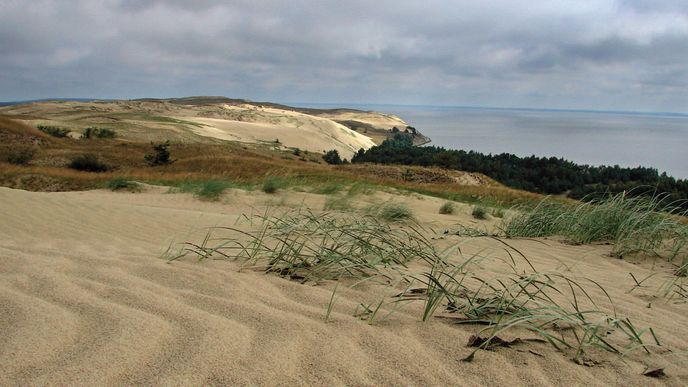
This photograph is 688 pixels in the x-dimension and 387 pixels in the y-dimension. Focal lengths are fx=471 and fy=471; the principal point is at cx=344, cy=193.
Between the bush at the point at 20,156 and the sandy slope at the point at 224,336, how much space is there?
20683mm

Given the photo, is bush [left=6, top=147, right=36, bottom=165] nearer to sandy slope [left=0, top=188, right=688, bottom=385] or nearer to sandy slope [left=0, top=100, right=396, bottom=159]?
sandy slope [left=0, top=100, right=396, bottom=159]

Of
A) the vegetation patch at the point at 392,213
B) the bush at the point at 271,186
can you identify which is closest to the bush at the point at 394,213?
the vegetation patch at the point at 392,213

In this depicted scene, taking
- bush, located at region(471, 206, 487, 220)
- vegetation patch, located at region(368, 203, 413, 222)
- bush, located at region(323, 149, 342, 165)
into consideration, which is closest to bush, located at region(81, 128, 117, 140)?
bush, located at region(323, 149, 342, 165)

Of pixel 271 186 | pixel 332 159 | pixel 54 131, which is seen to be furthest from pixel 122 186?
pixel 332 159

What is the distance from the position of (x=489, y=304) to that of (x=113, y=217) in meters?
6.47

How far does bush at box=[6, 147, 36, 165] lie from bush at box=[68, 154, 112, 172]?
79.1 inches

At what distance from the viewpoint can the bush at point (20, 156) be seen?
20.4 metres

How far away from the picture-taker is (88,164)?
20.6 metres

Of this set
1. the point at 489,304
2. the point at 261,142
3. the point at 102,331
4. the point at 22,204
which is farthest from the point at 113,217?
the point at 261,142

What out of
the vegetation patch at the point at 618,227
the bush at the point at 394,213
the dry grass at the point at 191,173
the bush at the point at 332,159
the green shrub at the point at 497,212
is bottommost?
the bush at the point at 332,159

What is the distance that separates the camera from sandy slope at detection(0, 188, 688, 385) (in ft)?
5.99

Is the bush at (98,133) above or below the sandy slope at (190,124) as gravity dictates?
below

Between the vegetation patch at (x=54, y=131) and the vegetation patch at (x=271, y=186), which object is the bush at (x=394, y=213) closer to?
the vegetation patch at (x=271, y=186)

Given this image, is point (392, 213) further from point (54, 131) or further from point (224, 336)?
point (54, 131)
